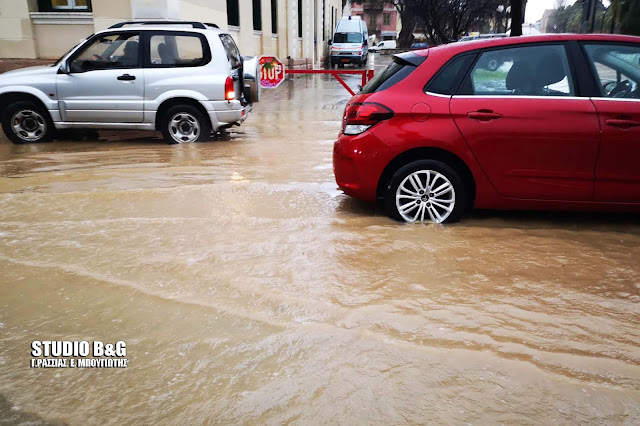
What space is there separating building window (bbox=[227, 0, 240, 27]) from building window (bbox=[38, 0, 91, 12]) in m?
5.93

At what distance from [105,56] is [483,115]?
6583 mm

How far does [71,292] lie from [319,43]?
3648 centimetres

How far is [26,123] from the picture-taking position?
9148mm

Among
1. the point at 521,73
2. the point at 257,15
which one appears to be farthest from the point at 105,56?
the point at 257,15

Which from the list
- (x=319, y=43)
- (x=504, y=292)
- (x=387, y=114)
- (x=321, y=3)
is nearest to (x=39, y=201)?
(x=387, y=114)

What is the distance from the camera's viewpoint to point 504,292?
12.4 ft

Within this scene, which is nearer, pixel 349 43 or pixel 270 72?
pixel 270 72

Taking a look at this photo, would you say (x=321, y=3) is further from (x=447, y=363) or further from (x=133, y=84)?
(x=447, y=363)

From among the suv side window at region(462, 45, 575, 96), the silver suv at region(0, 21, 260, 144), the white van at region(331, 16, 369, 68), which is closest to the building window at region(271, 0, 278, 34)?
the white van at region(331, 16, 369, 68)

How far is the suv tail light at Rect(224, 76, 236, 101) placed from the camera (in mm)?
8859

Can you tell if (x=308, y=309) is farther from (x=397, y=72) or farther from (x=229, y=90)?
(x=229, y=90)

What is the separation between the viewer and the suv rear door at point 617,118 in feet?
15.3

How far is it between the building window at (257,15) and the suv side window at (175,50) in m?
13.8

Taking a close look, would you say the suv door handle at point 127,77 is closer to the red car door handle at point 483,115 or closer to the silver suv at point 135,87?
the silver suv at point 135,87
